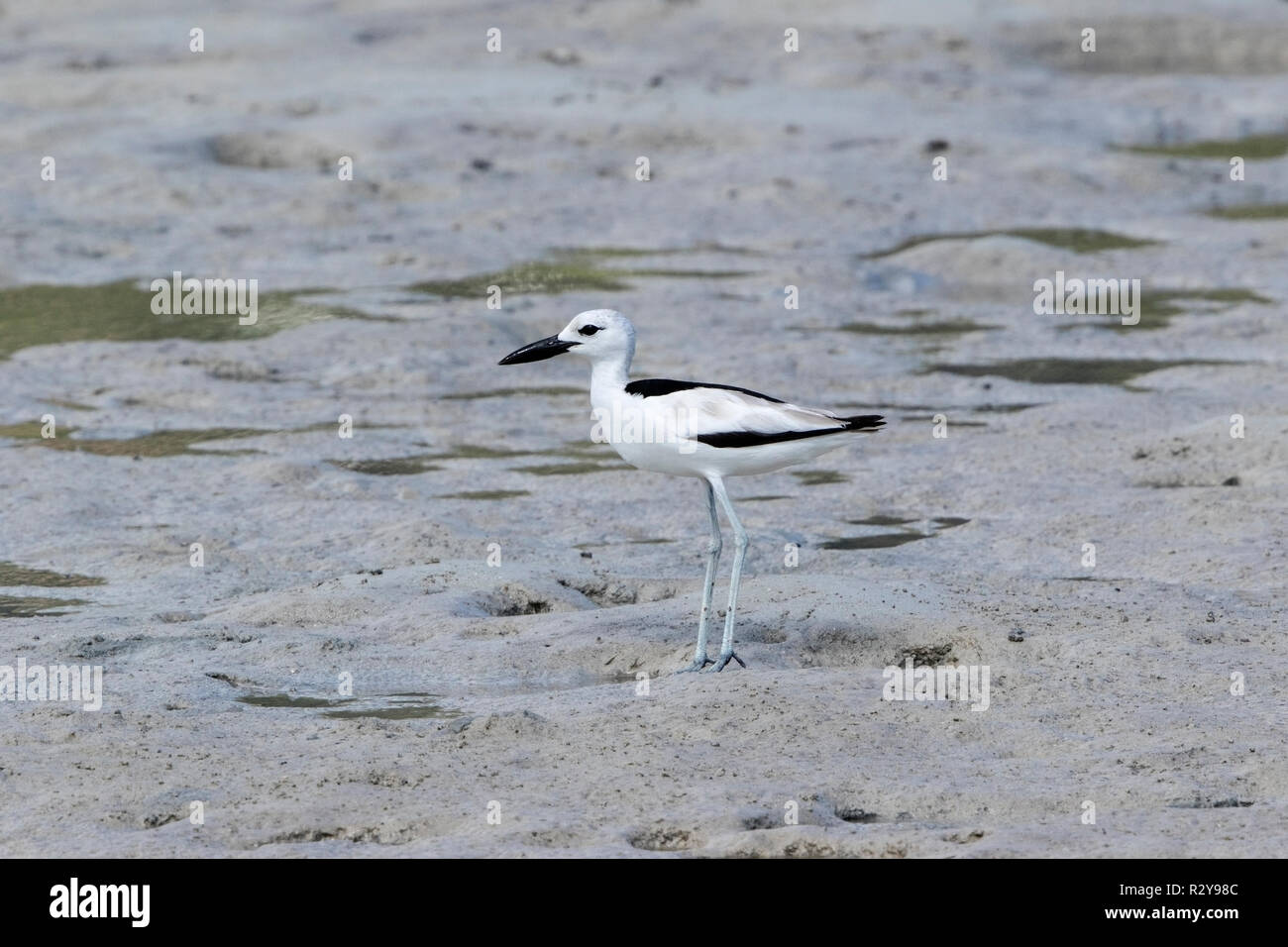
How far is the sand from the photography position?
4.80m

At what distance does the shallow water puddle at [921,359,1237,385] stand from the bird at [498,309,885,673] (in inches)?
170

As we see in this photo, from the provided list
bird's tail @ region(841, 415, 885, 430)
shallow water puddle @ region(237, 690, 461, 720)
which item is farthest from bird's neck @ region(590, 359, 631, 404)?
shallow water puddle @ region(237, 690, 461, 720)

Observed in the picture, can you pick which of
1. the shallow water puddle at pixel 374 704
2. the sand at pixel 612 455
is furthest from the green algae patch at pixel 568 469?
the shallow water puddle at pixel 374 704

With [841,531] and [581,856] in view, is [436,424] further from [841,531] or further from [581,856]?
[581,856]

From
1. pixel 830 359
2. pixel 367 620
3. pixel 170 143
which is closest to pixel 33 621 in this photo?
pixel 367 620

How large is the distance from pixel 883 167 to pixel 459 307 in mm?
4643

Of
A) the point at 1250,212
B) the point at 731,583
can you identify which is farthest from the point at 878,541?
the point at 1250,212

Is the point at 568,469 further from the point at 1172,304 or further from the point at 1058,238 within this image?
the point at 1058,238

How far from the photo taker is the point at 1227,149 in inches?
626

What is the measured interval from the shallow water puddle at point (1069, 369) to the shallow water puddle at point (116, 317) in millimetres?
3484

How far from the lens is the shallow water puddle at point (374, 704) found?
542 centimetres

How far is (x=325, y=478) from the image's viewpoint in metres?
8.08

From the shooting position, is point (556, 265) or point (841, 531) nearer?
point (841, 531)

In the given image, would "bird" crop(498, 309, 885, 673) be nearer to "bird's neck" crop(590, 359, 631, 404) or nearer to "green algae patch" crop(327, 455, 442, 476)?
"bird's neck" crop(590, 359, 631, 404)
